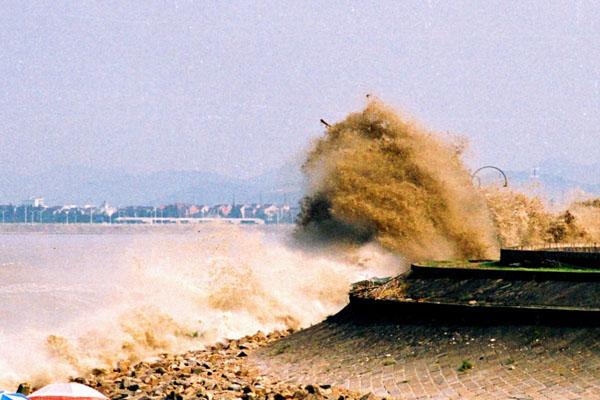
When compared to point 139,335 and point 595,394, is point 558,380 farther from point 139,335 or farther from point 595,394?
point 139,335

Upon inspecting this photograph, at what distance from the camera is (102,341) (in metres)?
25.2

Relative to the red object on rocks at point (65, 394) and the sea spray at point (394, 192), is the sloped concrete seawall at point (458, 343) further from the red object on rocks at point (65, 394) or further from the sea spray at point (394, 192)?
the sea spray at point (394, 192)

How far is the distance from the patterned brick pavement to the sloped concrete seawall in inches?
0.8

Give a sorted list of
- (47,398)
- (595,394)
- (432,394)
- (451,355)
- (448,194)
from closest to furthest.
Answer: (47,398) → (595,394) → (432,394) → (451,355) → (448,194)

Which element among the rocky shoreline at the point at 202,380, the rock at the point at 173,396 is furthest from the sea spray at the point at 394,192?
the rock at the point at 173,396

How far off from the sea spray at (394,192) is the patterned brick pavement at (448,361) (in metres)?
16.4

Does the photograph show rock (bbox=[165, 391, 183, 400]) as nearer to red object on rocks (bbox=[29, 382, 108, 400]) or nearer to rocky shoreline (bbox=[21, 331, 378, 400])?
rocky shoreline (bbox=[21, 331, 378, 400])

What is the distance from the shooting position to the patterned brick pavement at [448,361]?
16000mm

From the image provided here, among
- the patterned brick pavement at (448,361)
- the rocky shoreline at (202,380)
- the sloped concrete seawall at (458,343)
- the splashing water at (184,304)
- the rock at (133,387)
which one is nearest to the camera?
the patterned brick pavement at (448,361)

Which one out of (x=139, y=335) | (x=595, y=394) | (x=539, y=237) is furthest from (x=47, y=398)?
(x=539, y=237)

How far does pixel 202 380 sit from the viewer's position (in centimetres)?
1864

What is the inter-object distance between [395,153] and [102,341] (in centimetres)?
1810

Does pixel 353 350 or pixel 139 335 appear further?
pixel 139 335

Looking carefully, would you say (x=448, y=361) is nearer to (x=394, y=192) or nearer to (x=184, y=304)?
(x=184, y=304)
